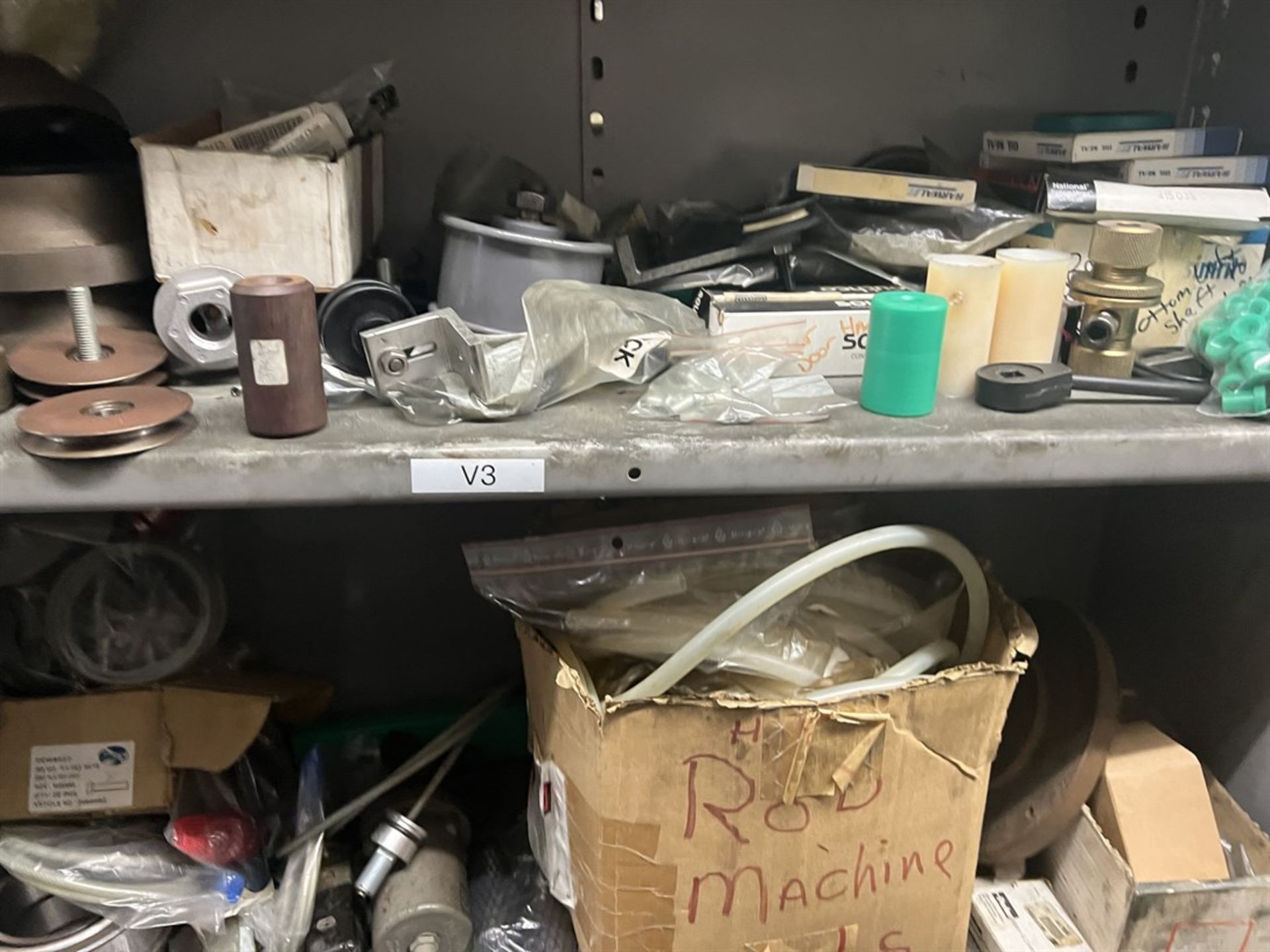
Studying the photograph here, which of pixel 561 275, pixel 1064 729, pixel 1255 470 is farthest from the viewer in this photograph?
pixel 1064 729

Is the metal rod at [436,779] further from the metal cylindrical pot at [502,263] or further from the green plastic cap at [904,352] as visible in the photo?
the green plastic cap at [904,352]

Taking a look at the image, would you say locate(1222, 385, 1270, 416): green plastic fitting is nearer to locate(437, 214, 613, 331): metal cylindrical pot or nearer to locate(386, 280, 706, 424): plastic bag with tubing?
locate(386, 280, 706, 424): plastic bag with tubing

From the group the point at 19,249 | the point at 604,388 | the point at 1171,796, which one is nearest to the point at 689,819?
the point at 604,388

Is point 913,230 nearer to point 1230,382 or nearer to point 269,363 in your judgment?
point 1230,382

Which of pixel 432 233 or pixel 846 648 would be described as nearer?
pixel 846 648

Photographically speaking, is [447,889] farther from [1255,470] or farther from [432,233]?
[1255,470]

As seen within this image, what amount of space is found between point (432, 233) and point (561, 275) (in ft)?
0.76

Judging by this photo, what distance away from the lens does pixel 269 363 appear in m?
0.64

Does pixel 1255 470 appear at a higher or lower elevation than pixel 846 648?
higher

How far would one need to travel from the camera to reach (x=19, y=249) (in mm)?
720

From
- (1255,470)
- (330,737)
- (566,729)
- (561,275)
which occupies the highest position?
(561,275)

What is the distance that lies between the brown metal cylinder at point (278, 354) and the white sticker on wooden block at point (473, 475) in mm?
91

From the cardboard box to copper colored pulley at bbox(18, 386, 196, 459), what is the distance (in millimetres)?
836

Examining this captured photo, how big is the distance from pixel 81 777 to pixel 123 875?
10cm
